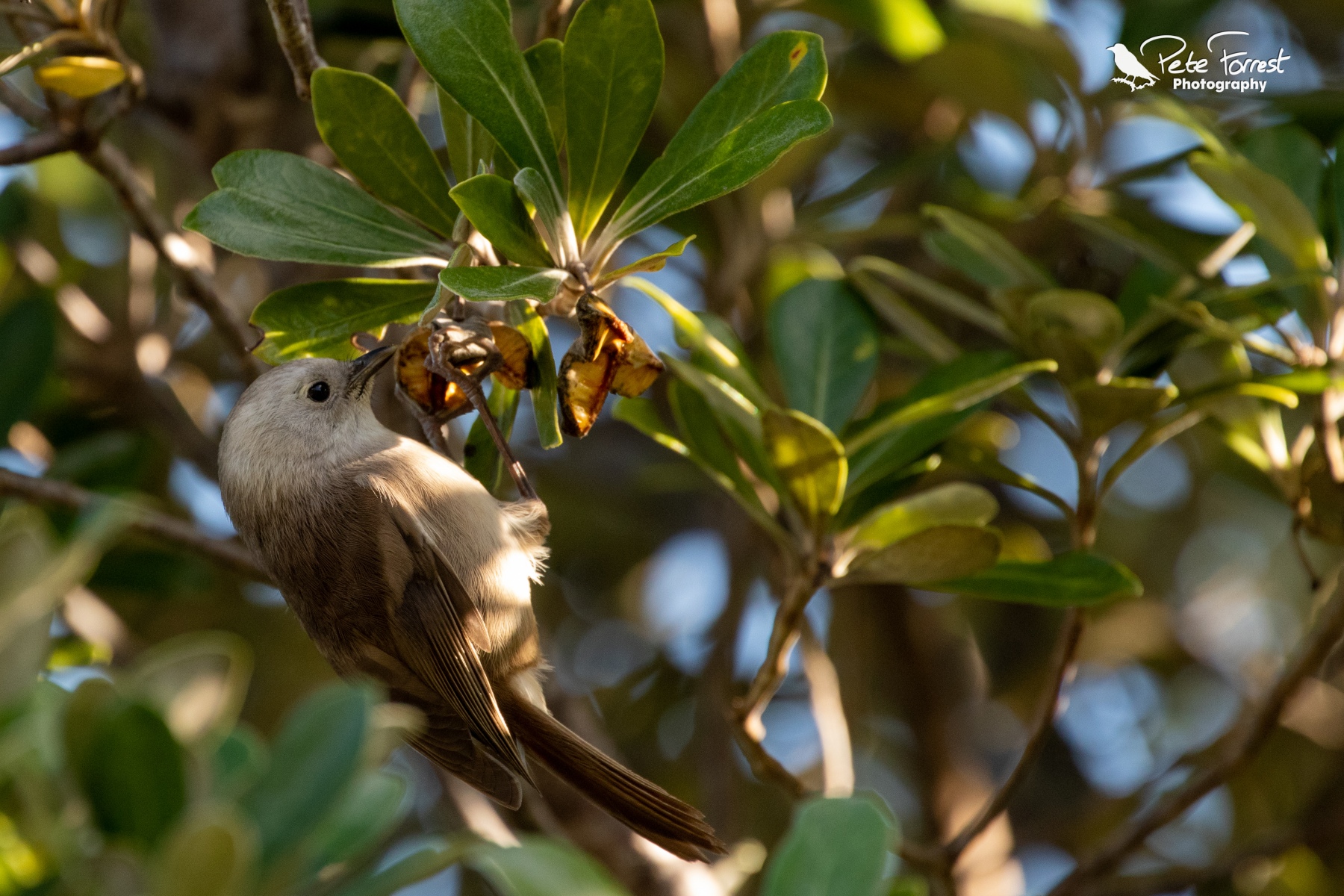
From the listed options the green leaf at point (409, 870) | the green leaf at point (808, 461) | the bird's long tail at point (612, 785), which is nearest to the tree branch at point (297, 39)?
the green leaf at point (808, 461)

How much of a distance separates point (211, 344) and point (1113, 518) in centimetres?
364

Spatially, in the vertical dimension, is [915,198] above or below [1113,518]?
above

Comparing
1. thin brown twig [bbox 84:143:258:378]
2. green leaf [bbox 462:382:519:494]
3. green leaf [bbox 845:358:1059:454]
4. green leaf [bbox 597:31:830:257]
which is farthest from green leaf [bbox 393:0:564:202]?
thin brown twig [bbox 84:143:258:378]

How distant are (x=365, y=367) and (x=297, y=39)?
1.01 meters

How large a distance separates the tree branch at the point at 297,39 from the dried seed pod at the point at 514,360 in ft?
1.59

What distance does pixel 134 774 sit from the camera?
3.43 ft

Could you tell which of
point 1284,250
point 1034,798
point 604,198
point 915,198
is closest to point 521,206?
point 604,198

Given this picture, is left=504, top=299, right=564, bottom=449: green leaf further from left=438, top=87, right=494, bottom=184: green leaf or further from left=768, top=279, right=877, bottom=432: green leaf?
left=768, top=279, right=877, bottom=432: green leaf

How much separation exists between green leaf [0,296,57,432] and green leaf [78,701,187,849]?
7.62 feet

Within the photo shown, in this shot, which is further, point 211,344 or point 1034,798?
point 1034,798

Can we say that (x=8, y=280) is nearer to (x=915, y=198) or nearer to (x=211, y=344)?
(x=211, y=344)

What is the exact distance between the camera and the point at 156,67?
3199mm

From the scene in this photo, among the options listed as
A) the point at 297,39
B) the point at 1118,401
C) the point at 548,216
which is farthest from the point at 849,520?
the point at 297,39

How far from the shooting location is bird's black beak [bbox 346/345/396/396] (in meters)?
2.74
